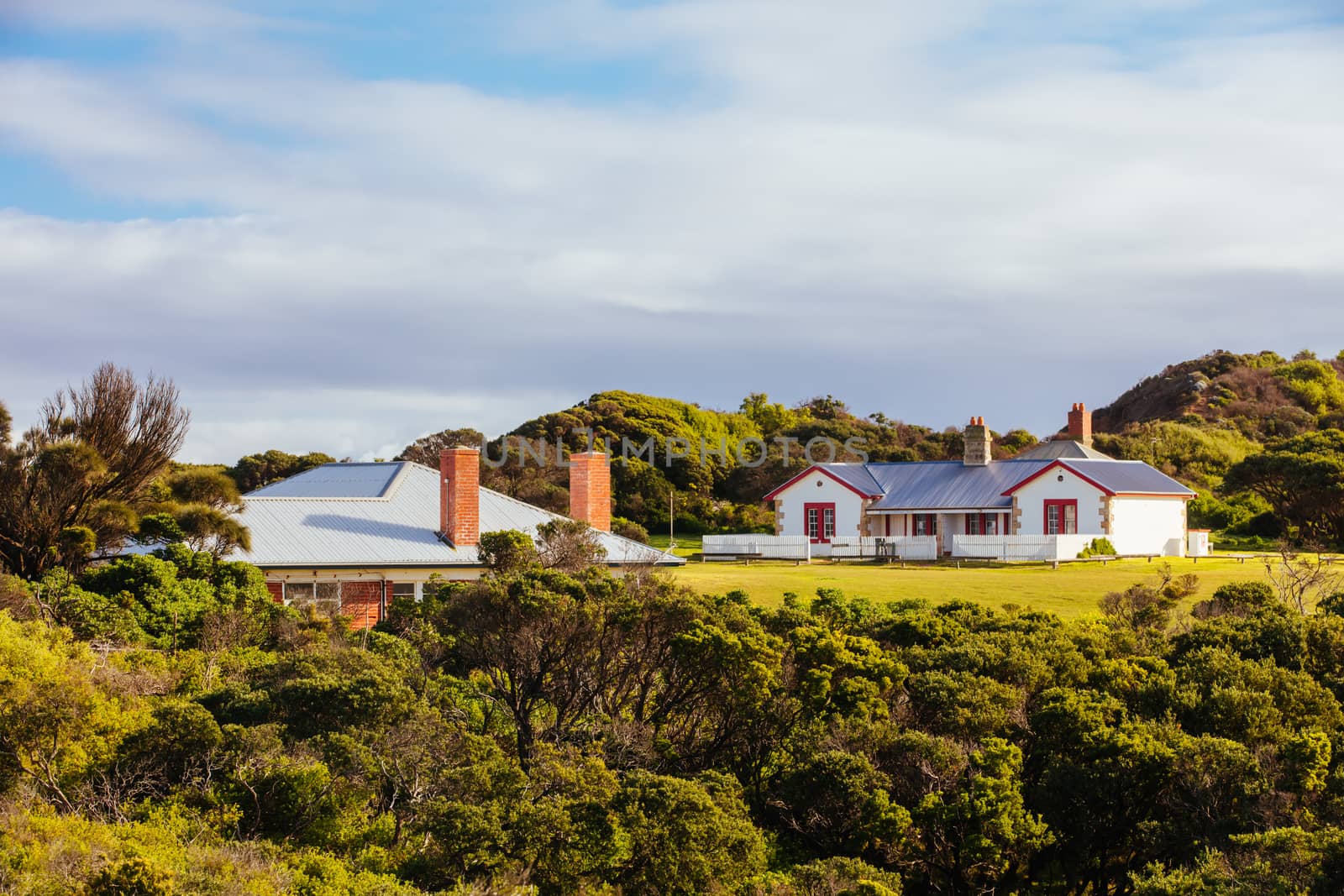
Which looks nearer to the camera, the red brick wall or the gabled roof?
the red brick wall

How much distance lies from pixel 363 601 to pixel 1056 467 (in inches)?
898

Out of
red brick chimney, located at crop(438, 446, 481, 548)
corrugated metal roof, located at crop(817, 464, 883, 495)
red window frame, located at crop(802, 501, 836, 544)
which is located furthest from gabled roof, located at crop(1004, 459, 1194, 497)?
red brick chimney, located at crop(438, 446, 481, 548)

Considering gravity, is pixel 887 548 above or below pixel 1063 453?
below

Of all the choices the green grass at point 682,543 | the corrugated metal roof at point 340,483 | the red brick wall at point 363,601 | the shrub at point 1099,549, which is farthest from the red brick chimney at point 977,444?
the red brick wall at point 363,601

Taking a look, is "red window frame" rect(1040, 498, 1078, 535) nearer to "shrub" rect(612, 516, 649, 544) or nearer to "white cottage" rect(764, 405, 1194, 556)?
"white cottage" rect(764, 405, 1194, 556)

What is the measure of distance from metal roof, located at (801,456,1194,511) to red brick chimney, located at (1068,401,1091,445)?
3786mm

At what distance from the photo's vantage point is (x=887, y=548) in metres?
40.8

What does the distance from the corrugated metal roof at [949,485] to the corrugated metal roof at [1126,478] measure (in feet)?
4.55

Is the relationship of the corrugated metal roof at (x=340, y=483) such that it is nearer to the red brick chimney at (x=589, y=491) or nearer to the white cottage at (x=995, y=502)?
the red brick chimney at (x=589, y=491)

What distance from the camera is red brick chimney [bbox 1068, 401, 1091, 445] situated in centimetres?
4734

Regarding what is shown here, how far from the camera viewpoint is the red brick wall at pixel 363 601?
2683 centimetres

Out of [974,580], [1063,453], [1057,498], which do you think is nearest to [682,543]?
[1063,453]

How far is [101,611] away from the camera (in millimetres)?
22391

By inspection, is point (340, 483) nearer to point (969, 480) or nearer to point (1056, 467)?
point (969, 480)
